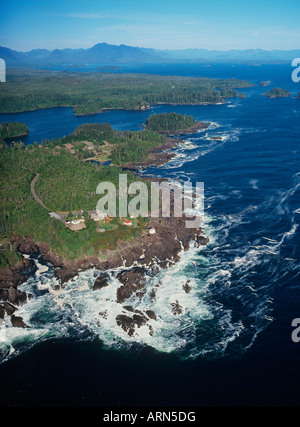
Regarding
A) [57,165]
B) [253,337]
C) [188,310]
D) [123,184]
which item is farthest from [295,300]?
[57,165]

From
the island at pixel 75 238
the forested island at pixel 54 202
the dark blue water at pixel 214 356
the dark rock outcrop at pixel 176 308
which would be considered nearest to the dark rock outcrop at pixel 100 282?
the island at pixel 75 238

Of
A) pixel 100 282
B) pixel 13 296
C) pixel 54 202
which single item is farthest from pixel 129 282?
pixel 54 202

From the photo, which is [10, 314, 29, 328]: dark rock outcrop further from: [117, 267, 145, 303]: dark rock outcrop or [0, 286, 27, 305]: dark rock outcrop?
[117, 267, 145, 303]: dark rock outcrop

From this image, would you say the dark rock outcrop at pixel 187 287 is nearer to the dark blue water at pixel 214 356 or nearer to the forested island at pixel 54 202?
the dark blue water at pixel 214 356

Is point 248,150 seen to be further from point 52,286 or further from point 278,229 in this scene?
point 52,286

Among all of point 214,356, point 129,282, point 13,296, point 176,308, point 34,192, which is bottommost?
point 214,356

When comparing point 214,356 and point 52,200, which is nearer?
point 214,356

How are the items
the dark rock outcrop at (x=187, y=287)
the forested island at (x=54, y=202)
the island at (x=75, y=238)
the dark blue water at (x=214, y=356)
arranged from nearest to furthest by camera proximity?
the dark blue water at (x=214, y=356) < the dark rock outcrop at (x=187, y=287) < the island at (x=75, y=238) < the forested island at (x=54, y=202)

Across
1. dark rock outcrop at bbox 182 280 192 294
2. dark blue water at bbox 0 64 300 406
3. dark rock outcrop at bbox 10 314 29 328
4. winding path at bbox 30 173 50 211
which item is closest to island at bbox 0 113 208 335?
dark rock outcrop at bbox 10 314 29 328

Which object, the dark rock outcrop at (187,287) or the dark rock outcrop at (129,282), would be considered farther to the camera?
the dark rock outcrop at (187,287)

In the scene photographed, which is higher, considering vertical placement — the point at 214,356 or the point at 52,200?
the point at 52,200

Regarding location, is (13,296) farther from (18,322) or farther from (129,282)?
(129,282)
